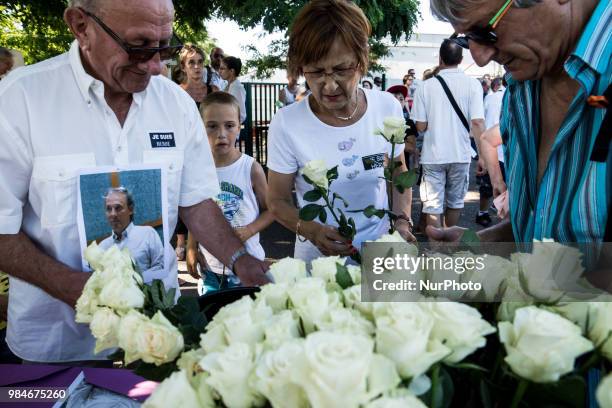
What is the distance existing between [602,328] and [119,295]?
68 centimetres

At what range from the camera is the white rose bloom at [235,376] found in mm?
574

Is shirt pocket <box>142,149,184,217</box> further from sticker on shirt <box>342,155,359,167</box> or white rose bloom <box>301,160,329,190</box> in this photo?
sticker on shirt <box>342,155,359,167</box>

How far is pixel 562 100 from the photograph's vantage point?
1.40m

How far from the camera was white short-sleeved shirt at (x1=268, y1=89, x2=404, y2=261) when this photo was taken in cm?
210

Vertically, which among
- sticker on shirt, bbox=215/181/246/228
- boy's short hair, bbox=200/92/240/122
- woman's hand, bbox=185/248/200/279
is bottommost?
woman's hand, bbox=185/248/200/279

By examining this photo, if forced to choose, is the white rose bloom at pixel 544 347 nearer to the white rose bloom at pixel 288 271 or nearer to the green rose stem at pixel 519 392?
the green rose stem at pixel 519 392

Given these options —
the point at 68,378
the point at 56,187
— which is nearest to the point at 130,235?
the point at 56,187

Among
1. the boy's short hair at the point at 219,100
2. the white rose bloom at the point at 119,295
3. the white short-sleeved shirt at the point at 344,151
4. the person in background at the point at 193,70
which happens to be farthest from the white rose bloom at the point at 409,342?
the person in background at the point at 193,70

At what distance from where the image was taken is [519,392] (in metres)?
0.61

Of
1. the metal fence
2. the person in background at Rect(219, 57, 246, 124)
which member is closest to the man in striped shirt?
the person in background at Rect(219, 57, 246, 124)

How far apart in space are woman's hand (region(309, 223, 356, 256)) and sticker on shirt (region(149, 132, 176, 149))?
0.60m

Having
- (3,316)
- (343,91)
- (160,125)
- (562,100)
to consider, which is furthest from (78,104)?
(562,100)

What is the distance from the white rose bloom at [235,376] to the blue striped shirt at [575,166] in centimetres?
92

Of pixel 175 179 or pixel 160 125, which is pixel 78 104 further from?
pixel 175 179
